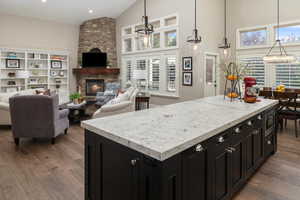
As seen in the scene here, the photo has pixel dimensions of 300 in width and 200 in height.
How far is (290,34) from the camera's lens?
687 cm

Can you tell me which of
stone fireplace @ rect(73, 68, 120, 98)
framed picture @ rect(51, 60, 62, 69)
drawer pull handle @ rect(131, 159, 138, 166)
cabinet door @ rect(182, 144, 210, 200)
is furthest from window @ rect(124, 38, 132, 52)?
drawer pull handle @ rect(131, 159, 138, 166)

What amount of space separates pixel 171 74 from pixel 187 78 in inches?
30.1

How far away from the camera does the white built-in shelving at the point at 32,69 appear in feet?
25.9

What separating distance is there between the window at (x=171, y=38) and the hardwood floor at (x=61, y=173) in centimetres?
503

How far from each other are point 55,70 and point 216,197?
878 centimetres

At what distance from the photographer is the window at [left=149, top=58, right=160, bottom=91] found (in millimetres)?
8422

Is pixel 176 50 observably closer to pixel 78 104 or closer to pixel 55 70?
pixel 78 104

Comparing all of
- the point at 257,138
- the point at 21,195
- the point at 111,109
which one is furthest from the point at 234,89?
the point at 21,195

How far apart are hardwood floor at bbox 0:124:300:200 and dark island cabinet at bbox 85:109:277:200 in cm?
50

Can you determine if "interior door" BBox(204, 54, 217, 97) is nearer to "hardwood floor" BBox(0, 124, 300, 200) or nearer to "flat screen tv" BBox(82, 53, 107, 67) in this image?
"hardwood floor" BBox(0, 124, 300, 200)

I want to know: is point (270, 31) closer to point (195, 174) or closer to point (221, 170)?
point (221, 170)

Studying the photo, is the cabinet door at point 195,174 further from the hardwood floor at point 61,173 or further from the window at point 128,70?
the window at point 128,70

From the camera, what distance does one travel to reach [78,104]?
19.7ft

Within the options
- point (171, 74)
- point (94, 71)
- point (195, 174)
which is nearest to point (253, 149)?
point (195, 174)
